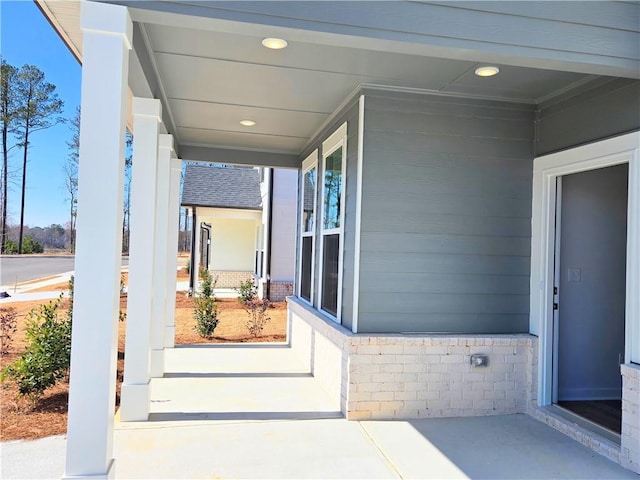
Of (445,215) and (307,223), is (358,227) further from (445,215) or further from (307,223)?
(307,223)

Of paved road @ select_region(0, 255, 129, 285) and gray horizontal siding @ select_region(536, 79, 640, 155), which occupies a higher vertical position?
gray horizontal siding @ select_region(536, 79, 640, 155)

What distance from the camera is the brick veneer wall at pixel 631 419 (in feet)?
10.3

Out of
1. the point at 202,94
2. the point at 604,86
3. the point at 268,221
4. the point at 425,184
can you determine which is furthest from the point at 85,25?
the point at 268,221

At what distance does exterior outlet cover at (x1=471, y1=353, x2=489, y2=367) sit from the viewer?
4.16 m

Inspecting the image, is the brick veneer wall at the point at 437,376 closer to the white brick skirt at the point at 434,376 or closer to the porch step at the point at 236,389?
the white brick skirt at the point at 434,376

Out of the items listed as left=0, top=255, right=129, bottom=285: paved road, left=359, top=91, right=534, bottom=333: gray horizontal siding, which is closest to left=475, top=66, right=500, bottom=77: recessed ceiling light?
left=359, top=91, right=534, bottom=333: gray horizontal siding

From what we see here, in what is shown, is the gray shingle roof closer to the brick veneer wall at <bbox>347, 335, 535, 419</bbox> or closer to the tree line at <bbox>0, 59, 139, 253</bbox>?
the tree line at <bbox>0, 59, 139, 253</bbox>

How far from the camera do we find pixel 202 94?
4.51 m

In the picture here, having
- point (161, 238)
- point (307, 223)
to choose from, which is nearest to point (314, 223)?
point (307, 223)

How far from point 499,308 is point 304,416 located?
2035mm

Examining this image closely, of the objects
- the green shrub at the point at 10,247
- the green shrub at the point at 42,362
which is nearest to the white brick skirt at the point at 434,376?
the green shrub at the point at 42,362

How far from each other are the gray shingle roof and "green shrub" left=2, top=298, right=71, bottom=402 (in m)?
9.46

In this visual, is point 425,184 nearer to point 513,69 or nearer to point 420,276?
point 420,276

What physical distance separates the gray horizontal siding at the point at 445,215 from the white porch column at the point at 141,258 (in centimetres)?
179
